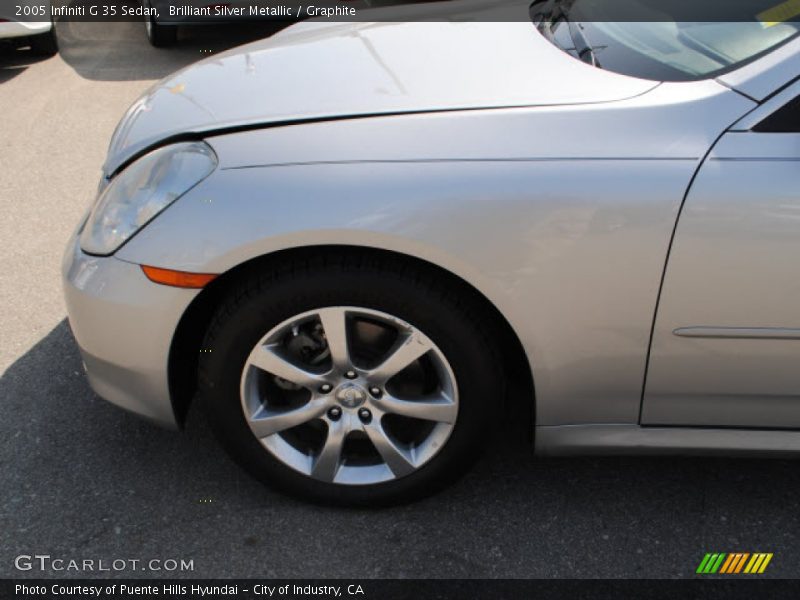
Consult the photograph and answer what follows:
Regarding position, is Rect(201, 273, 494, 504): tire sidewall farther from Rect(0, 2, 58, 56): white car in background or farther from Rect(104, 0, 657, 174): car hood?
Rect(0, 2, 58, 56): white car in background

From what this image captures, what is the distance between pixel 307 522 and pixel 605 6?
1.78 meters

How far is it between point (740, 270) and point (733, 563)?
2.62ft

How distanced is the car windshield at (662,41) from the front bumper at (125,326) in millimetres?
1250

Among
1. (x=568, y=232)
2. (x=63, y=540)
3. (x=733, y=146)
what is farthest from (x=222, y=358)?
(x=733, y=146)

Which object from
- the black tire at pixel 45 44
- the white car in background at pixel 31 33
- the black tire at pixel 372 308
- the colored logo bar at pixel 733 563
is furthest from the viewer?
the black tire at pixel 45 44

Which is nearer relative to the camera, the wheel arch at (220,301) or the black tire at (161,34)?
the wheel arch at (220,301)

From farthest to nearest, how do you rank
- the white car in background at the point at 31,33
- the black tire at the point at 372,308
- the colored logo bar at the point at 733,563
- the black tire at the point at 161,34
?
the black tire at the point at 161,34
the white car in background at the point at 31,33
the colored logo bar at the point at 733,563
the black tire at the point at 372,308

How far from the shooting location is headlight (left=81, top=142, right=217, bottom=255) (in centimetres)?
215

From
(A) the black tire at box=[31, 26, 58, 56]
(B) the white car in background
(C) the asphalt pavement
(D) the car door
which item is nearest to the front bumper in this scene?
(C) the asphalt pavement

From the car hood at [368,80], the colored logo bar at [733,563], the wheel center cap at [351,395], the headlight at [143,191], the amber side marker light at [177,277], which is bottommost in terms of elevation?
the colored logo bar at [733,563]

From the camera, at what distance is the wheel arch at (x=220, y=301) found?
6.91ft

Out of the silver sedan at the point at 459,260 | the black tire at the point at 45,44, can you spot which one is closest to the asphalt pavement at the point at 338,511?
the silver sedan at the point at 459,260

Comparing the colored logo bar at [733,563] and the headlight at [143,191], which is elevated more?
the headlight at [143,191]
